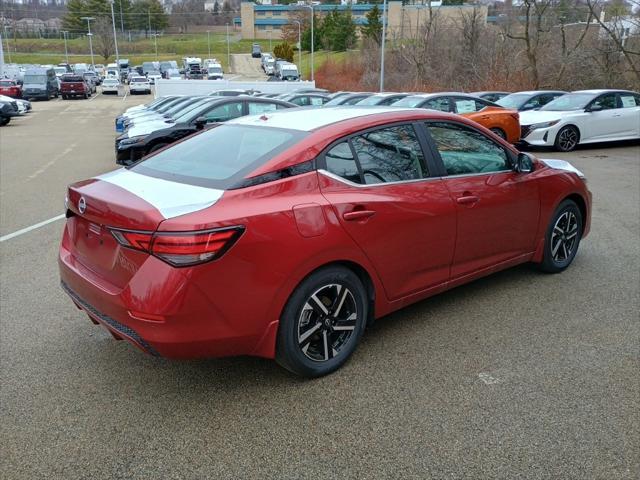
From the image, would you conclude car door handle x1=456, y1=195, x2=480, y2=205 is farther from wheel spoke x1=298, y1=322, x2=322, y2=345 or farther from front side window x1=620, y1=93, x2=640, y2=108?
front side window x1=620, y1=93, x2=640, y2=108

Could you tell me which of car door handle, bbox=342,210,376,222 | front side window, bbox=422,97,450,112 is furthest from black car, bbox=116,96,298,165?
car door handle, bbox=342,210,376,222

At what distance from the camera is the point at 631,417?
307 cm

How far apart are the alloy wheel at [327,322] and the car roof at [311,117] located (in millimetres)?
1084

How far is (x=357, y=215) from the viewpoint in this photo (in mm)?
3451

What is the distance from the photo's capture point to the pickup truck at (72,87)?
44875 mm

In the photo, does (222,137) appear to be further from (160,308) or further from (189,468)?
(189,468)

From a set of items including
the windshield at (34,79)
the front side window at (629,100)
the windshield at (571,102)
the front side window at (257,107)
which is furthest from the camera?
the windshield at (34,79)

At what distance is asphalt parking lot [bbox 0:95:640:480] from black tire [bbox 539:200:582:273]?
0.21 metres

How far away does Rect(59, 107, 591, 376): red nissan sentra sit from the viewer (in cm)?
290

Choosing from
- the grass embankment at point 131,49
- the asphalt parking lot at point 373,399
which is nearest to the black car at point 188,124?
the asphalt parking lot at point 373,399

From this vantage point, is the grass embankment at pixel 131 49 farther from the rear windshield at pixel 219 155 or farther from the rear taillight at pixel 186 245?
the rear taillight at pixel 186 245

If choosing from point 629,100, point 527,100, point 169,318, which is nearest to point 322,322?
point 169,318

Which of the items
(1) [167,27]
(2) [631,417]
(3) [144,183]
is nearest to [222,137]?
(3) [144,183]

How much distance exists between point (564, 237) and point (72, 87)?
47.0 meters
